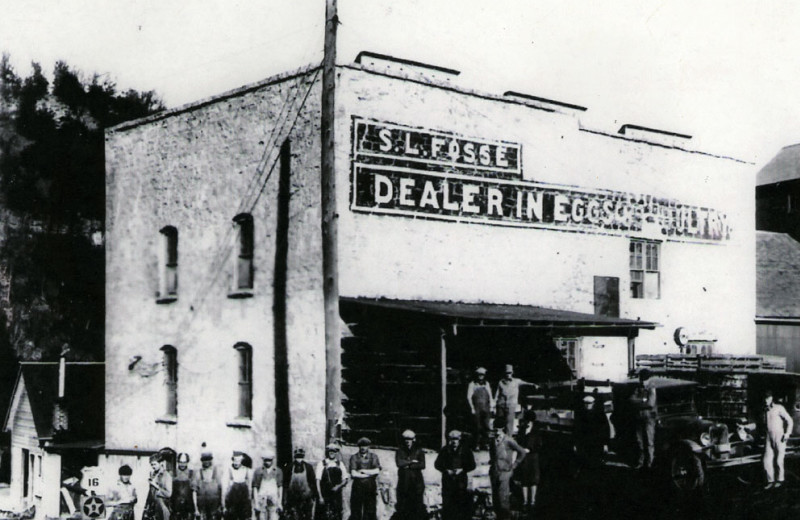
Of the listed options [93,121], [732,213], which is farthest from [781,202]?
[93,121]

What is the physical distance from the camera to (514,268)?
64.3 ft

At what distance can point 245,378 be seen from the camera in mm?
18734

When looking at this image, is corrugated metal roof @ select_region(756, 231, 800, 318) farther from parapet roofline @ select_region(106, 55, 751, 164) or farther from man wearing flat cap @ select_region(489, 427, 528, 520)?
man wearing flat cap @ select_region(489, 427, 528, 520)

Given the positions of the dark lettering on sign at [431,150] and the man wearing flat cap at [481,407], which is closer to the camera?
the man wearing flat cap at [481,407]

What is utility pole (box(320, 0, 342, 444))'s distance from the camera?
15398 mm

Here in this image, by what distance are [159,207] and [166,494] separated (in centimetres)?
A: 837

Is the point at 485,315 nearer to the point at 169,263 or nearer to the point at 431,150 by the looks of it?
the point at 431,150

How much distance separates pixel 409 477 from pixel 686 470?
465cm

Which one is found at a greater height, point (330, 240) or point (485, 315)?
point (330, 240)

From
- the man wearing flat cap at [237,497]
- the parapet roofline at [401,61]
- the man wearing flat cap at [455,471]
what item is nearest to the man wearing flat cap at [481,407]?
the man wearing flat cap at [455,471]

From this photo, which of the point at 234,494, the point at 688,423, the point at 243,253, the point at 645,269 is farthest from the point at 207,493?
the point at 645,269

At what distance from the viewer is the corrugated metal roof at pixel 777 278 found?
27.6 meters

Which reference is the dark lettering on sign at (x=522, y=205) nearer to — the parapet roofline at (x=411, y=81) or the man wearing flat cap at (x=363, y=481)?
the parapet roofline at (x=411, y=81)

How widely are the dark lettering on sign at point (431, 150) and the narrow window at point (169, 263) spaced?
6095mm
